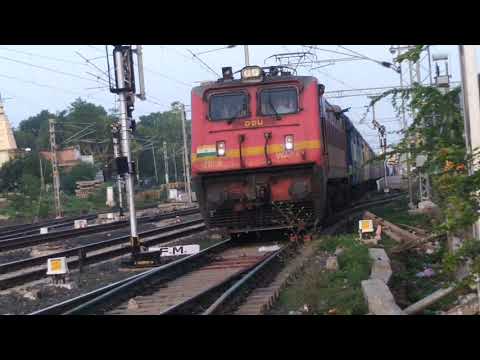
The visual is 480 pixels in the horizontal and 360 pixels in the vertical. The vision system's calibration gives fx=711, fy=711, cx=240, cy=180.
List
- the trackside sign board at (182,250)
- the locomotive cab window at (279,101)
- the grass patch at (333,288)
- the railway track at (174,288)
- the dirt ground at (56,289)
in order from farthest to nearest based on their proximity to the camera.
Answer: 1. the locomotive cab window at (279,101)
2. the trackside sign board at (182,250)
3. the dirt ground at (56,289)
4. the railway track at (174,288)
5. the grass patch at (333,288)

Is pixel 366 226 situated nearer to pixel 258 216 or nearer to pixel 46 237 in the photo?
pixel 258 216

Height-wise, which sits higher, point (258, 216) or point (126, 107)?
point (126, 107)

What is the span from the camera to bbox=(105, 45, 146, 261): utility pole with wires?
1416cm

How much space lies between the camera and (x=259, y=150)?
557 inches

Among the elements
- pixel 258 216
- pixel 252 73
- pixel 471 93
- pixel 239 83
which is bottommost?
pixel 258 216

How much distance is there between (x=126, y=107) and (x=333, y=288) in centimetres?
685

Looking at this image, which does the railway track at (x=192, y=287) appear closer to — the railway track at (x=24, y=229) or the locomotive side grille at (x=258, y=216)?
the locomotive side grille at (x=258, y=216)

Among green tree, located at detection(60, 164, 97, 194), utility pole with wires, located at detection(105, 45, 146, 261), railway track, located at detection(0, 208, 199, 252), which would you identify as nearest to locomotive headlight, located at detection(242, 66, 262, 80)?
utility pole with wires, located at detection(105, 45, 146, 261)

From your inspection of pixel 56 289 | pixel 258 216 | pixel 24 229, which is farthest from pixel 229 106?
pixel 24 229

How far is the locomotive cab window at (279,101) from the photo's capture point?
1431 cm

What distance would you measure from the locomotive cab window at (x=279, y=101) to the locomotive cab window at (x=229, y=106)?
1.22 feet

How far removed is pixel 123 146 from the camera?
14.5 meters

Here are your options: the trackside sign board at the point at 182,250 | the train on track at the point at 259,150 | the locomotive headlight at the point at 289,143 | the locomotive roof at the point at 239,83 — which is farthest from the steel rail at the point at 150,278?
the locomotive roof at the point at 239,83
